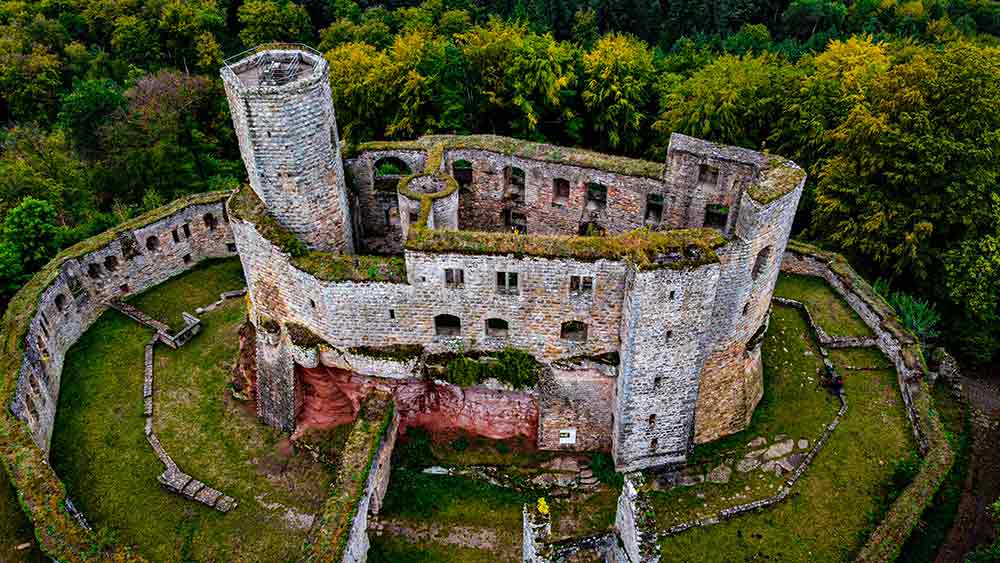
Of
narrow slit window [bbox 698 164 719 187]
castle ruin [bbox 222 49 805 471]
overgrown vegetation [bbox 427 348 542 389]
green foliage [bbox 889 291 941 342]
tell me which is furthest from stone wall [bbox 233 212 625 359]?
green foliage [bbox 889 291 941 342]

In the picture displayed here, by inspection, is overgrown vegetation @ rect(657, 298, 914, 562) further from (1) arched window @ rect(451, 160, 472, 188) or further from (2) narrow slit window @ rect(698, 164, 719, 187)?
(1) arched window @ rect(451, 160, 472, 188)

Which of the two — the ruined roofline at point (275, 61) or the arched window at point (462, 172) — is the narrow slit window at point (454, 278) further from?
the arched window at point (462, 172)

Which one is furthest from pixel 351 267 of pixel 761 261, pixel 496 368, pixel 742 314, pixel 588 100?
pixel 588 100

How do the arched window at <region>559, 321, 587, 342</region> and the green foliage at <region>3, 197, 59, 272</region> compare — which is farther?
the green foliage at <region>3, 197, 59, 272</region>

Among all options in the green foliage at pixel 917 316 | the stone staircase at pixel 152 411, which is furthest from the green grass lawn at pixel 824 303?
the stone staircase at pixel 152 411

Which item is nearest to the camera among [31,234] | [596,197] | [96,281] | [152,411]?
[152,411]

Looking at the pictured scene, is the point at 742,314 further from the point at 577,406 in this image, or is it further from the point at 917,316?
the point at 917,316
